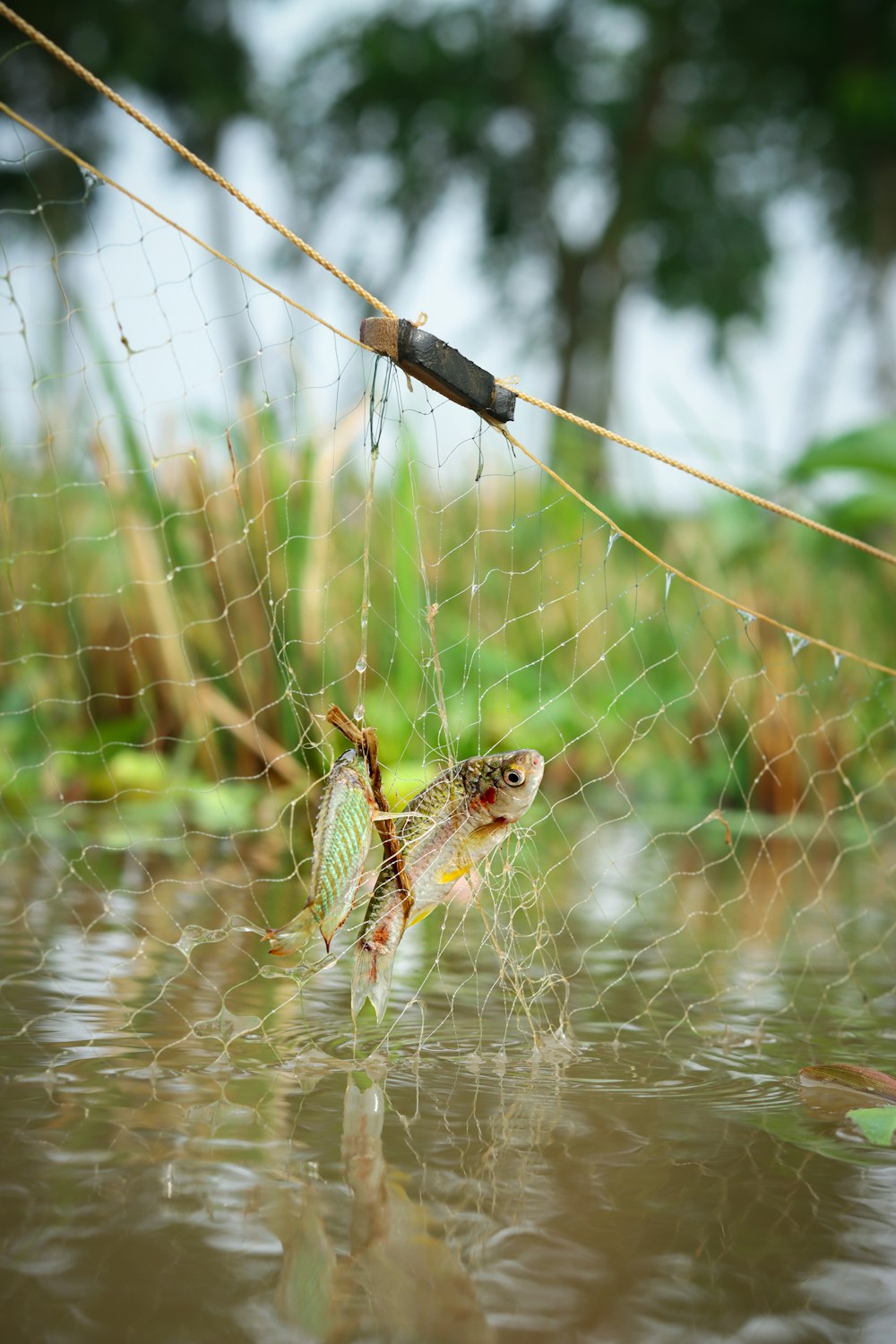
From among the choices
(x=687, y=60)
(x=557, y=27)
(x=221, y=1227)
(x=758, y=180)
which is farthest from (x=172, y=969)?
(x=758, y=180)

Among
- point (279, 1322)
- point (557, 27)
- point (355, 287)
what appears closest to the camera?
point (279, 1322)

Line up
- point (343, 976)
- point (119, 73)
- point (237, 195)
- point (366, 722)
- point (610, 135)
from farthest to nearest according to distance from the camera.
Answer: point (610, 135) → point (119, 73) → point (366, 722) → point (343, 976) → point (237, 195)

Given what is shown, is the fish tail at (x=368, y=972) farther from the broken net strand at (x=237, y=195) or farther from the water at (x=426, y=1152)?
the broken net strand at (x=237, y=195)

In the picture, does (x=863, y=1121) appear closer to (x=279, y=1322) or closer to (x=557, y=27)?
(x=279, y=1322)

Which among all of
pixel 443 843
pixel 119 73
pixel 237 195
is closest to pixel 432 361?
pixel 237 195

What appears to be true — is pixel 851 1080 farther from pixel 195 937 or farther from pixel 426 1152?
pixel 195 937

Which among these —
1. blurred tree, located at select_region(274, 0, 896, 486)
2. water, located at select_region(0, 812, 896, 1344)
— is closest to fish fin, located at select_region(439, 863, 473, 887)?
water, located at select_region(0, 812, 896, 1344)
